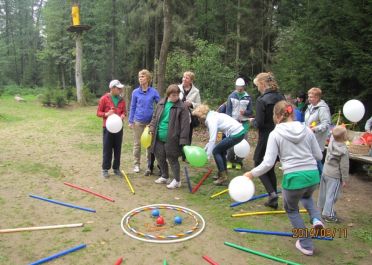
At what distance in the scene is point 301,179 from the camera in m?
3.73

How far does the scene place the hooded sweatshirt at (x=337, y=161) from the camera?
477 centimetres

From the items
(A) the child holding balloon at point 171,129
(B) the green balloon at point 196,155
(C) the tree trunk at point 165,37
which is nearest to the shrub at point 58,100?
(C) the tree trunk at point 165,37

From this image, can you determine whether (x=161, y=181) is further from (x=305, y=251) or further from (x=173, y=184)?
(x=305, y=251)

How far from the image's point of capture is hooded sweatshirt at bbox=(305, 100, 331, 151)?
19.3ft

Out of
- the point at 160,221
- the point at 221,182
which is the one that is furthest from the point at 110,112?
the point at 160,221

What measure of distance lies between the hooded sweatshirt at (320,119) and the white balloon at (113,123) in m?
3.45

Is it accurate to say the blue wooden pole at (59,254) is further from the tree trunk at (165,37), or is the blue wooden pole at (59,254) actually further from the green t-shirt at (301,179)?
the tree trunk at (165,37)

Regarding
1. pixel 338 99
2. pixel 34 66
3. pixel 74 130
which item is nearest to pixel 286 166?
pixel 338 99

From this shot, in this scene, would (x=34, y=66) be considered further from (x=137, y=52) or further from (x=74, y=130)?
(x=74, y=130)

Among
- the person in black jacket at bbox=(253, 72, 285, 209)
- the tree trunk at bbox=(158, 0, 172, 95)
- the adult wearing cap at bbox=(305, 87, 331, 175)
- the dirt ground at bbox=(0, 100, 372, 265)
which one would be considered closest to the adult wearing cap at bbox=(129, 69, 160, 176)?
the dirt ground at bbox=(0, 100, 372, 265)

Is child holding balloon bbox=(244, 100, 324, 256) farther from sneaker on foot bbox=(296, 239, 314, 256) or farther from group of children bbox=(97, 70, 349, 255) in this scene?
sneaker on foot bbox=(296, 239, 314, 256)

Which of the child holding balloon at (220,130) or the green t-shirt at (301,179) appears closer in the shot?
the green t-shirt at (301,179)

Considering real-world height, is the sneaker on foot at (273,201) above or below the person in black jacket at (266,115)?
below

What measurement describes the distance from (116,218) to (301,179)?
2.66 metres
